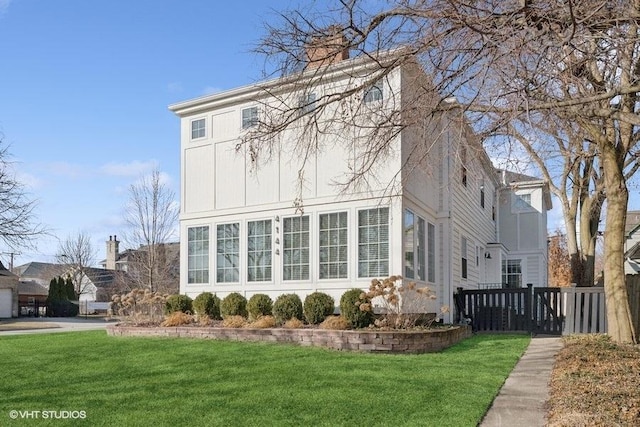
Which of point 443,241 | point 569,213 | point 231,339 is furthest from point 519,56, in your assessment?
point 569,213

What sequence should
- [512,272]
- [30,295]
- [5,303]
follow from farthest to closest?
1. [30,295]
2. [5,303]
3. [512,272]

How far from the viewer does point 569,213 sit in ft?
55.4

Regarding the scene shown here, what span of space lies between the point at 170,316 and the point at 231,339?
236cm

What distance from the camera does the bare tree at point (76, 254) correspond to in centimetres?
5109

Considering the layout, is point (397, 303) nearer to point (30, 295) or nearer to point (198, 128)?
point (198, 128)

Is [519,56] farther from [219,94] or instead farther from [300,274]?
[219,94]

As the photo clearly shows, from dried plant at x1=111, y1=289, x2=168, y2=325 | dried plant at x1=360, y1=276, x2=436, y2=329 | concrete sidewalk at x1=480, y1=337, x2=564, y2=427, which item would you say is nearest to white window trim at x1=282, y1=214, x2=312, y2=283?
dried plant at x1=360, y1=276, x2=436, y2=329

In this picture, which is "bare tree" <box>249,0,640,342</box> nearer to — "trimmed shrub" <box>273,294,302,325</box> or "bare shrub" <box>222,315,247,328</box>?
"trimmed shrub" <box>273,294,302,325</box>

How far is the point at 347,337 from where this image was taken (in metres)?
9.60

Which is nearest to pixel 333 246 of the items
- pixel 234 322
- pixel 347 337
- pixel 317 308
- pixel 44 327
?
pixel 317 308

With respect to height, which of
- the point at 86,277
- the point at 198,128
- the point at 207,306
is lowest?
the point at 86,277

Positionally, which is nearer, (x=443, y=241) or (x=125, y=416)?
(x=125, y=416)

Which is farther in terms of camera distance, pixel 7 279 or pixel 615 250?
pixel 7 279

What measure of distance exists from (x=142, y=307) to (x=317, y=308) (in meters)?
5.40
